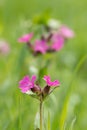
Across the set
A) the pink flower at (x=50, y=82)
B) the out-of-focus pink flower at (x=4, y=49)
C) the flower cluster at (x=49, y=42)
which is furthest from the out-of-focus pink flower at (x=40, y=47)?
the pink flower at (x=50, y=82)

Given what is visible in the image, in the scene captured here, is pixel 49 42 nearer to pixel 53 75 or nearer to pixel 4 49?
pixel 53 75

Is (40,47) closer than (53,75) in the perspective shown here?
Yes

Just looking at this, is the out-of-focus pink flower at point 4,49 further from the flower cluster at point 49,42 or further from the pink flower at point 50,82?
the pink flower at point 50,82

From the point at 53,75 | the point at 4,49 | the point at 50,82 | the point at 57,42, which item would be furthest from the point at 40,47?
the point at 50,82

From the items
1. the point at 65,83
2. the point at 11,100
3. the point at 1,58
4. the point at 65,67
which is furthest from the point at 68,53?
the point at 11,100

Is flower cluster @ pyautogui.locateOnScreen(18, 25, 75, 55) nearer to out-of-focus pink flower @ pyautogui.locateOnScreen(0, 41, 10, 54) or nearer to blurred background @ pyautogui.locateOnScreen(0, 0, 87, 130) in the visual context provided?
blurred background @ pyautogui.locateOnScreen(0, 0, 87, 130)

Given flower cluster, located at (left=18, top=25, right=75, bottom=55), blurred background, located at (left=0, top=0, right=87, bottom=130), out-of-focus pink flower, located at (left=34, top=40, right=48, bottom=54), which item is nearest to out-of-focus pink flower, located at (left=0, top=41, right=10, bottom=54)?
blurred background, located at (left=0, top=0, right=87, bottom=130)
